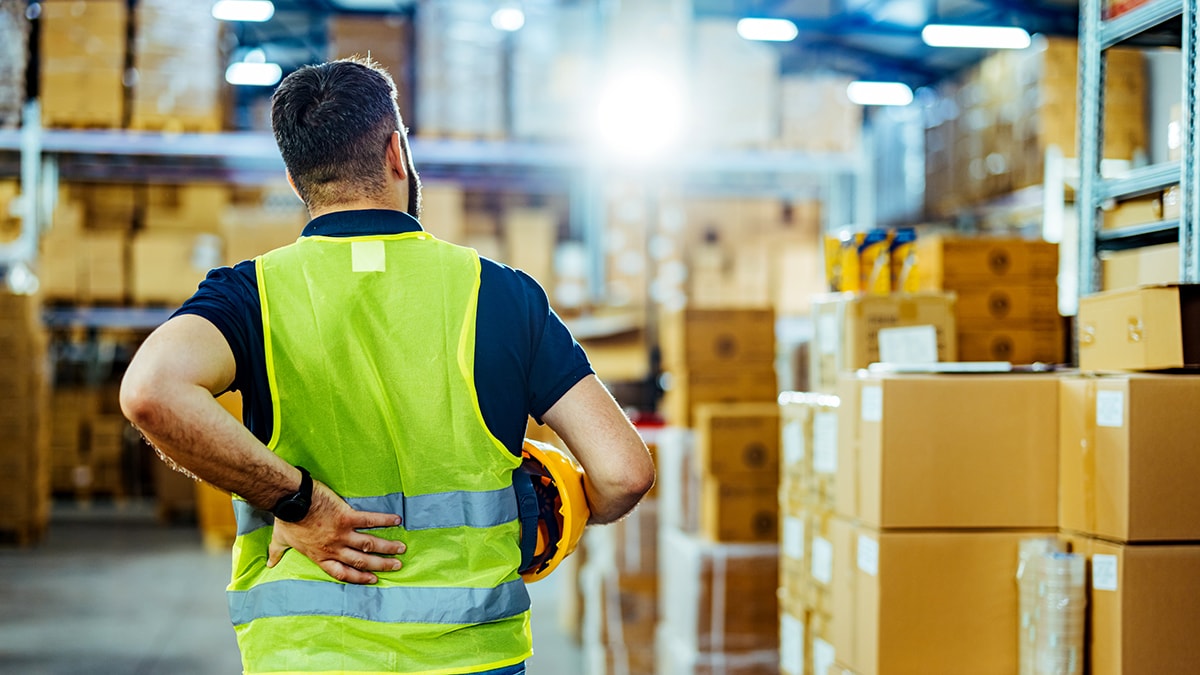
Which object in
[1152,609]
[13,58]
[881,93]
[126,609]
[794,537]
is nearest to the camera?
[1152,609]

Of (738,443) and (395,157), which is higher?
(395,157)

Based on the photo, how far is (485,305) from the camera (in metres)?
1.72

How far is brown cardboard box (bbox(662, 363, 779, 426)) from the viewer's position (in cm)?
491

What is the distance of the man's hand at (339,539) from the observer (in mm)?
1641

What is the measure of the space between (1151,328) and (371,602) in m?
1.82

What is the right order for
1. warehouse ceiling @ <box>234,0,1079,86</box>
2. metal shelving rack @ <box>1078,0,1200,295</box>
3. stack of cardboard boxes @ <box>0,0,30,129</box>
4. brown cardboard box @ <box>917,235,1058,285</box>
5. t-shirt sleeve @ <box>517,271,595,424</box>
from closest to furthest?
t-shirt sleeve @ <box>517,271,595,424</box>
metal shelving rack @ <box>1078,0,1200,295</box>
brown cardboard box @ <box>917,235,1058,285</box>
stack of cardboard boxes @ <box>0,0,30,129</box>
warehouse ceiling @ <box>234,0,1079,86</box>

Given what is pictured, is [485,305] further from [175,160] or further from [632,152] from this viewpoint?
[175,160]

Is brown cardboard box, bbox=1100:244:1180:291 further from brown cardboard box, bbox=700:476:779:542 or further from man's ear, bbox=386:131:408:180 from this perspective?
man's ear, bbox=386:131:408:180

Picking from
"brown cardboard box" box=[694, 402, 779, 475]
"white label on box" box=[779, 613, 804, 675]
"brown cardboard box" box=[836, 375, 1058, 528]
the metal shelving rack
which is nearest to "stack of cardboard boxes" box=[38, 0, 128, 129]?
"brown cardboard box" box=[694, 402, 779, 475]

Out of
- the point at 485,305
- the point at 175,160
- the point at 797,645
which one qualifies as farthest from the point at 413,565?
the point at 175,160

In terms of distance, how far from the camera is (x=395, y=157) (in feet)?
5.83

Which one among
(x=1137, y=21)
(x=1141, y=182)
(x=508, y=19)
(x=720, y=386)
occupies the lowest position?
(x=720, y=386)

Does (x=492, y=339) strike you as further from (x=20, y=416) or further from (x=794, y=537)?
(x=20, y=416)

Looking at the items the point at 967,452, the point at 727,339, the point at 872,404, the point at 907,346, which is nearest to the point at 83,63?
the point at 727,339
